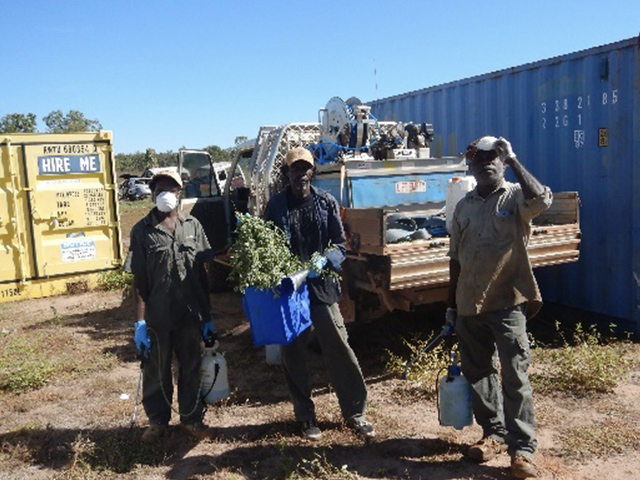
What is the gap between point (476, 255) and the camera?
11.1 feet

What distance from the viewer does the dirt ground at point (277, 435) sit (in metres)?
3.52

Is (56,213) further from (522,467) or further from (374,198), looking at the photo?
(522,467)

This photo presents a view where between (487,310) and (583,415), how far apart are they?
1565 mm

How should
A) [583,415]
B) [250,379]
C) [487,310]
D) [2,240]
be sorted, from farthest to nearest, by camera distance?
[2,240]
[250,379]
[583,415]
[487,310]

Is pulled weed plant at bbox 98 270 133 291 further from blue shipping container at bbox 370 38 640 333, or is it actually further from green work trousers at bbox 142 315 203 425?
blue shipping container at bbox 370 38 640 333

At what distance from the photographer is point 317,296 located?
381 centimetres

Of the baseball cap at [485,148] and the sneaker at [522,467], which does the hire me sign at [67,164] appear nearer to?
the baseball cap at [485,148]

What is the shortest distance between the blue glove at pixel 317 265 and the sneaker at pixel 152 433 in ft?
4.93

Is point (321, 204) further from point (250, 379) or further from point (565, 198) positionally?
point (565, 198)

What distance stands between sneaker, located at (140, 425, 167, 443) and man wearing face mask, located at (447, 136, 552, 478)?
209 cm

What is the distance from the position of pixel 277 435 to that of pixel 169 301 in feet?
3.92

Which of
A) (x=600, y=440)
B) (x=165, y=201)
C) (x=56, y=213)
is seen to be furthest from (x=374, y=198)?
(x=56, y=213)

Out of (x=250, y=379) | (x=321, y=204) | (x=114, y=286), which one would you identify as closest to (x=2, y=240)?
(x=114, y=286)

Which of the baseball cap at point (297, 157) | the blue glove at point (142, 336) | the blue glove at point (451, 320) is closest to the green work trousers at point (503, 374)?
the blue glove at point (451, 320)
